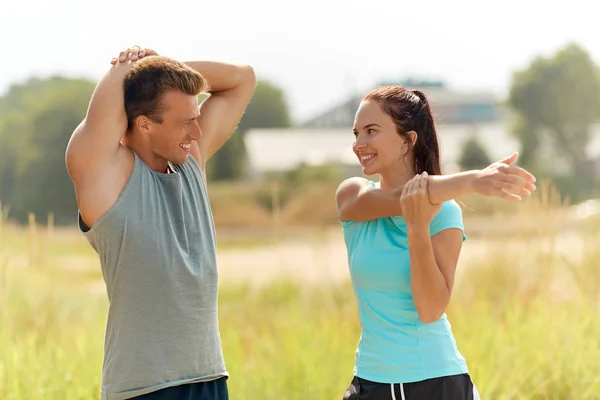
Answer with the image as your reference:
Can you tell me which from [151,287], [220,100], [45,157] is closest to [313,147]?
[45,157]

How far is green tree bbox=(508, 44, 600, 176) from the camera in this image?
123ft

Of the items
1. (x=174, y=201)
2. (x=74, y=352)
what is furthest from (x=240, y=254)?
(x=174, y=201)

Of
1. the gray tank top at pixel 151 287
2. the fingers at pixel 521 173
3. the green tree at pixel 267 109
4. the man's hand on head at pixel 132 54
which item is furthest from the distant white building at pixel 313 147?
the fingers at pixel 521 173

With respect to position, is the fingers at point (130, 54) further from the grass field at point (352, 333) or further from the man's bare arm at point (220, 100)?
the grass field at point (352, 333)

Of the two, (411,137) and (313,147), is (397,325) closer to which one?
(411,137)

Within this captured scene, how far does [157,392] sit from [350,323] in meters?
3.42

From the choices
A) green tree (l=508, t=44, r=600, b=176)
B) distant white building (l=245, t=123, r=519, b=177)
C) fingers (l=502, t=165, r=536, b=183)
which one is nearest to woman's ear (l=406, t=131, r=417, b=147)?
fingers (l=502, t=165, r=536, b=183)

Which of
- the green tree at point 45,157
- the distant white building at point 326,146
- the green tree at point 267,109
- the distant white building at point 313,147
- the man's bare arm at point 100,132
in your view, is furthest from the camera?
the green tree at point 267,109

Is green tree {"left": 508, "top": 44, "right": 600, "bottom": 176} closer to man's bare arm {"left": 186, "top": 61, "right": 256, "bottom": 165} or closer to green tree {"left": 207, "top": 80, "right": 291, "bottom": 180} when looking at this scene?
green tree {"left": 207, "top": 80, "right": 291, "bottom": 180}

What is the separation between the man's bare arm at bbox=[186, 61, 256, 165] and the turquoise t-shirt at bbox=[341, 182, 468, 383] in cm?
58

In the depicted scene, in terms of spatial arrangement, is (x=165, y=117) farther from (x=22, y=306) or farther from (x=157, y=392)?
(x=22, y=306)

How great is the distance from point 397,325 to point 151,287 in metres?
0.69

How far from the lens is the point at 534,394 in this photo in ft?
13.5

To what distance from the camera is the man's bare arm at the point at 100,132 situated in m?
2.26
